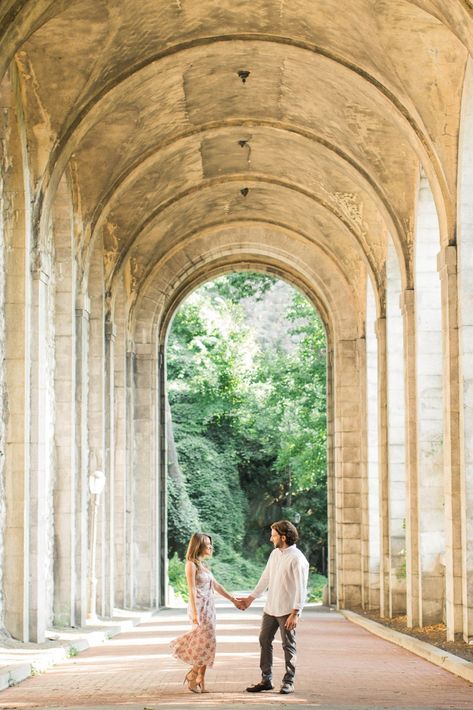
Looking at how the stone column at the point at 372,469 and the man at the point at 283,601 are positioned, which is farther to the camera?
the stone column at the point at 372,469

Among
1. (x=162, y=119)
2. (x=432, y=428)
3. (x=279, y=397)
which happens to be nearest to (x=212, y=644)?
(x=432, y=428)

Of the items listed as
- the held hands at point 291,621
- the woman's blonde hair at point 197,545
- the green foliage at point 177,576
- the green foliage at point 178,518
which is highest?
the woman's blonde hair at point 197,545

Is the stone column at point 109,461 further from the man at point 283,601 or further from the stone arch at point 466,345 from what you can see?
the man at point 283,601

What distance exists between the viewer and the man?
8.99m

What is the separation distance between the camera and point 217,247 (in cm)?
2625

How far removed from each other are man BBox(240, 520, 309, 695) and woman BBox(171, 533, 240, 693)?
0.29m

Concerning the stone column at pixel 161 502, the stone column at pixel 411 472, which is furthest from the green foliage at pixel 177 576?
the stone column at pixel 411 472

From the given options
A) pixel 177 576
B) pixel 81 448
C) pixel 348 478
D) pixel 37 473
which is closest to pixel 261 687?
pixel 37 473

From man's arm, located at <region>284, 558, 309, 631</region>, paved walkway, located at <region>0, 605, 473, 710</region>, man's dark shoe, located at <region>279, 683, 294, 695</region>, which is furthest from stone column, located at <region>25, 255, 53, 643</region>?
man's dark shoe, located at <region>279, 683, 294, 695</region>

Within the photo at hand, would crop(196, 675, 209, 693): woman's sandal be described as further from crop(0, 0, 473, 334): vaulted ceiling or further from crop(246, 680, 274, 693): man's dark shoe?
crop(0, 0, 473, 334): vaulted ceiling

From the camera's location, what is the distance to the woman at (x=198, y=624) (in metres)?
8.97

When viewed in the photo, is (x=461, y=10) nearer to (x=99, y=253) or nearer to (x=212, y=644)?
(x=212, y=644)

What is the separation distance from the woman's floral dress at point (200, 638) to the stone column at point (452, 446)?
16.7 ft

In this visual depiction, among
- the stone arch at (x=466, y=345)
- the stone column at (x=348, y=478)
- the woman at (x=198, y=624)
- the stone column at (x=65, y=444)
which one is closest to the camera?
the woman at (x=198, y=624)
